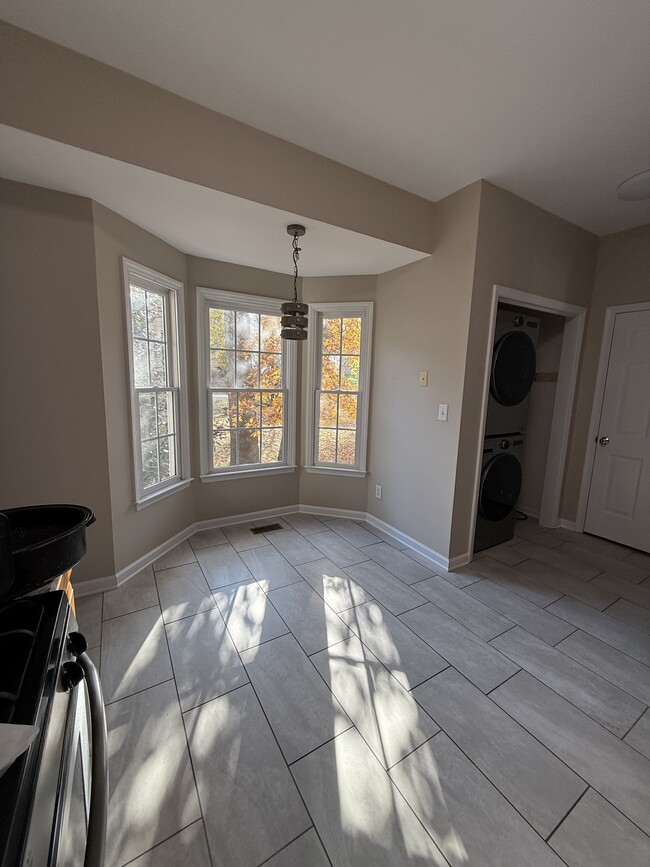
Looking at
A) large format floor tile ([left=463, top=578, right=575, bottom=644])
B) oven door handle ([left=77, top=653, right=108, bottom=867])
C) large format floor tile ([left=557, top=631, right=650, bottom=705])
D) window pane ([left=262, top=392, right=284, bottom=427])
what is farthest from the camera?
window pane ([left=262, top=392, right=284, bottom=427])

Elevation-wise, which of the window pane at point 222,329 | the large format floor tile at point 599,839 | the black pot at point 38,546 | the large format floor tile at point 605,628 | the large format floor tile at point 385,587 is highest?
the window pane at point 222,329

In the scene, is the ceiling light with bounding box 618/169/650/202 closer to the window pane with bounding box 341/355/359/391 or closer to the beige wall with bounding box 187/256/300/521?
the window pane with bounding box 341/355/359/391

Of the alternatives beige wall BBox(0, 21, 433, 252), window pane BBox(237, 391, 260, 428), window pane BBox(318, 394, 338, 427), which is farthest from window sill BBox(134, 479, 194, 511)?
beige wall BBox(0, 21, 433, 252)

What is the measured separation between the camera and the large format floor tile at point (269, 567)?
2.46 metres

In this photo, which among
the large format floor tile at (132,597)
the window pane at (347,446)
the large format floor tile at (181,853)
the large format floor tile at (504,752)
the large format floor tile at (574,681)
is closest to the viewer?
the large format floor tile at (181,853)

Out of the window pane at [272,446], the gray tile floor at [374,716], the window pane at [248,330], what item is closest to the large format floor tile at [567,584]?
the gray tile floor at [374,716]

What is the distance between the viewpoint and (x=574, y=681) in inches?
67.2

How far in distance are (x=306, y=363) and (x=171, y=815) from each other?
3.03 m

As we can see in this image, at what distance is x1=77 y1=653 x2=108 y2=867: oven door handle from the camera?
0.59 metres

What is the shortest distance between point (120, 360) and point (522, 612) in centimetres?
303

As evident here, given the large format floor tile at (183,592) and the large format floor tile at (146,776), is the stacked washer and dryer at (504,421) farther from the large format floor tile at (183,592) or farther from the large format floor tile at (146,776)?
the large format floor tile at (146,776)

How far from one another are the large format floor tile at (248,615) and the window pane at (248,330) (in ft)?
6.69

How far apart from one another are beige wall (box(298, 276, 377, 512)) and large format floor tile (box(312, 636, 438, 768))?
1752 millimetres

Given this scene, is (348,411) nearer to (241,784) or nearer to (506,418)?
(506,418)
